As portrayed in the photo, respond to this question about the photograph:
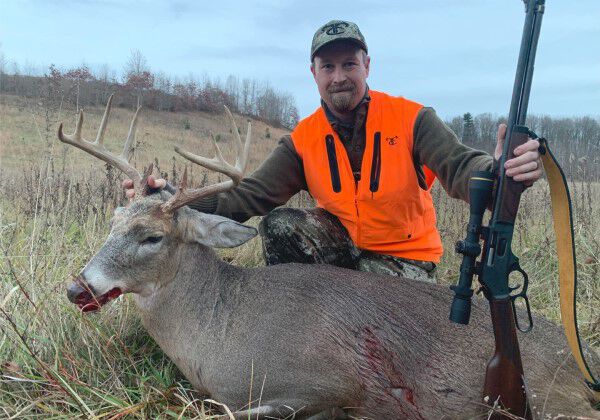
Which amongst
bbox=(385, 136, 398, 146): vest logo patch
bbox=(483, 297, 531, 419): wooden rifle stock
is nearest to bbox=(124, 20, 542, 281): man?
bbox=(385, 136, 398, 146): vest logo patch

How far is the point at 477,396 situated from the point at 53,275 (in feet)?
9.84

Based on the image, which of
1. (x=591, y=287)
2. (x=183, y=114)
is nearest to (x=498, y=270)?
(x=591, y=287)

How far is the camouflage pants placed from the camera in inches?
166

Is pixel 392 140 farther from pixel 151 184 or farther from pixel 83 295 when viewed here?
pixel 83 295

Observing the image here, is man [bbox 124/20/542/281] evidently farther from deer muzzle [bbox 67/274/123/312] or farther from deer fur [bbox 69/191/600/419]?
deer muzzle [bbox 67/274/123/312]

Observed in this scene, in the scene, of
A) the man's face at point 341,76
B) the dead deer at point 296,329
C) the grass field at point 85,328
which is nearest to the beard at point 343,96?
the man's face at point 341,76

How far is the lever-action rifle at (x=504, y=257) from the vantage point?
2.56 metres

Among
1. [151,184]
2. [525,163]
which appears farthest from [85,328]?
[525,163]

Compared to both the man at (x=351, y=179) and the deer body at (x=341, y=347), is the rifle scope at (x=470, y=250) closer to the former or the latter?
the deer body at (x=341, y=347)

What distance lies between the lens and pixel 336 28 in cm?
423

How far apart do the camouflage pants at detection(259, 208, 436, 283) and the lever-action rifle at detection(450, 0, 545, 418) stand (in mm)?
1590

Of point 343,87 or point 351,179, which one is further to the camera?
point 343,87

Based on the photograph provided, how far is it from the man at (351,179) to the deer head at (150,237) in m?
0.55

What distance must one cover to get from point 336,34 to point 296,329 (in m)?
2.29
